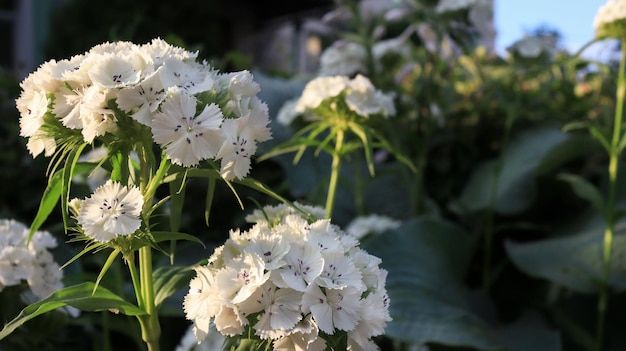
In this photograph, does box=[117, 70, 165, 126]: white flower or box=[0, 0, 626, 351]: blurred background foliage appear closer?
box=[117, 70, 165, 126]: white flower

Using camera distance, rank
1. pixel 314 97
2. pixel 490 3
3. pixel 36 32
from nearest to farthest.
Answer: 1. pixel 314 97
2. pixel 490 3
3. pixel 36 32

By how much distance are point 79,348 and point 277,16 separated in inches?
253

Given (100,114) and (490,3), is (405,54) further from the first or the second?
(100,114)

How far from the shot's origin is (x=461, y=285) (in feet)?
5.62

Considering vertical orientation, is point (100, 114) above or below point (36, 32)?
below

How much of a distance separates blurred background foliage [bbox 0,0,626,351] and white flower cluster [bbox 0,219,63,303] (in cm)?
24

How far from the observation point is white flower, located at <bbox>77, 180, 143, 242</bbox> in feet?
1.99

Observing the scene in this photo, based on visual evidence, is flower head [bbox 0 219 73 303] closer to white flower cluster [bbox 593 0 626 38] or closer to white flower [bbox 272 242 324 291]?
white flower [bbox 272 242 324 291]

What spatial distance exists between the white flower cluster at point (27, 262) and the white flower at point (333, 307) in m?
0.43

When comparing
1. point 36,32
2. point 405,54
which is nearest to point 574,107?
point 405,54

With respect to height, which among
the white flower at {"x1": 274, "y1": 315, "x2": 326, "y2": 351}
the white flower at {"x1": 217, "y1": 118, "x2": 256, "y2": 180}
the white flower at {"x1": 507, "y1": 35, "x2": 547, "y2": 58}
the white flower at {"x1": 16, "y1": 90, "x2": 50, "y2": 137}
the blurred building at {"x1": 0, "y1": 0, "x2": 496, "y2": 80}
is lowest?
the white flower at {"x1": 274, "y1": 315, "x2": 326, "y2": 351}

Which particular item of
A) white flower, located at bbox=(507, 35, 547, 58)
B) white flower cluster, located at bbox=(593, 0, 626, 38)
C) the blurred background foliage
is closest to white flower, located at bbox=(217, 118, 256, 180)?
the blurred background foliage

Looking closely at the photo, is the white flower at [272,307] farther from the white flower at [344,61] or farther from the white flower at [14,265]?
the white flower at [344,61]

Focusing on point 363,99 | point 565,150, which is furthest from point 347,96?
point 565,150
